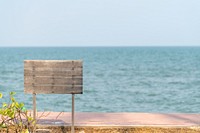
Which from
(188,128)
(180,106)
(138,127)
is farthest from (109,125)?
(180,106)

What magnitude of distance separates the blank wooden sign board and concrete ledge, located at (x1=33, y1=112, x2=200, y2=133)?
0.97m

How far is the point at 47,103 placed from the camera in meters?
24.0

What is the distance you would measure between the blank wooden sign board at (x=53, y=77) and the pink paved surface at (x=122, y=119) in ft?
3.77

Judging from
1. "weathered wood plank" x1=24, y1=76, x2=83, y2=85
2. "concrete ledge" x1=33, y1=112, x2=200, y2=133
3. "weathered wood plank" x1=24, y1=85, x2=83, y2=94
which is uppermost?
"weathered wood plank" x1=24, y1=76, x2=83, y2=85

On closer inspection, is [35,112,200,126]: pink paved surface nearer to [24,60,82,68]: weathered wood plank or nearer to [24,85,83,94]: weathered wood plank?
[24,85,83,94]: weathered wood plank

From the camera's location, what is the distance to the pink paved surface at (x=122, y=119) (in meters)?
9.46

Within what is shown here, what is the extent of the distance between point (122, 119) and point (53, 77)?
2172 millimetres

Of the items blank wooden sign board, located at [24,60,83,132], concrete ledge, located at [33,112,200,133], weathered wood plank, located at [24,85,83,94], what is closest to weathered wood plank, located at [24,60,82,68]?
blank wooden sign board, located at [24,60,83,132]

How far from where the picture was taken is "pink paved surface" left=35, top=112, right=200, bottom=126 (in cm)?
946

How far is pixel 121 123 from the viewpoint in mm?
9492

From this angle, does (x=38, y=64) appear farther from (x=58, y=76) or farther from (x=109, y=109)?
(x=109, y=109)

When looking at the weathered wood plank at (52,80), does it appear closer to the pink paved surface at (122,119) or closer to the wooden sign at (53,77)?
the wooden sign at (53,77)

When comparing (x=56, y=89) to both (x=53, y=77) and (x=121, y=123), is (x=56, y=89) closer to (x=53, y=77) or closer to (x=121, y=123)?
(x=53, y=77)

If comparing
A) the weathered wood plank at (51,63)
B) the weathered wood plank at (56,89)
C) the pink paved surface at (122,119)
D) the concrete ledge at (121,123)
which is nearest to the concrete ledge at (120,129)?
the concrete ledge at (121,123)
